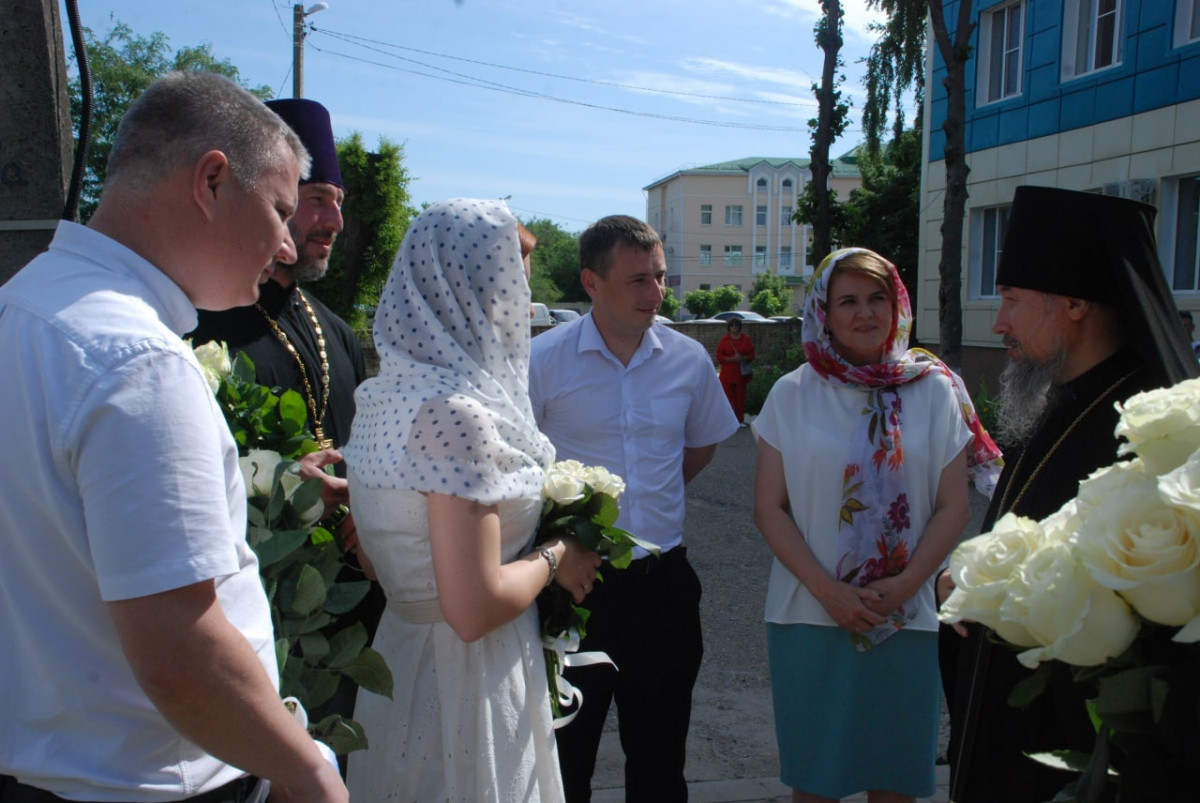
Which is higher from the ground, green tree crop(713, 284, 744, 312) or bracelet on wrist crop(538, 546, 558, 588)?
bracelet on wrist crop(538, 546, 558, 588)

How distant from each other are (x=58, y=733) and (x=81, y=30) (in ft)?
7.24

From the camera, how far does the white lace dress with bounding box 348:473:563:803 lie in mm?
2088

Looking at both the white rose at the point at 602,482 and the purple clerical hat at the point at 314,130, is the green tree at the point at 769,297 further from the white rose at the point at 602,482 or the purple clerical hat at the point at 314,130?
the white rose at the point at 602,482

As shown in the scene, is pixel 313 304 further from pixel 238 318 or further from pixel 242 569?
pixel 242 569

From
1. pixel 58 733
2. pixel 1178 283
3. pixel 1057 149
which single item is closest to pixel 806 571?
pixel 58 733

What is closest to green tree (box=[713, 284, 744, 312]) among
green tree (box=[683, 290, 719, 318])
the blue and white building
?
green tree (box=[683, 290, 719, 318])

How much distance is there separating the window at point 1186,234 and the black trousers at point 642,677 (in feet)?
39.4

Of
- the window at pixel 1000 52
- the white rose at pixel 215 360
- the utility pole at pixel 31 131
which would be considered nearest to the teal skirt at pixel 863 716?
the white rose at pixel 215 360

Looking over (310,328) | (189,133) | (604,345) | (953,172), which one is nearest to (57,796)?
(189,133)

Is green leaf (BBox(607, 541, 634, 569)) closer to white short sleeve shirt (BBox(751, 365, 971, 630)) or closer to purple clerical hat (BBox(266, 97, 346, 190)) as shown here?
white short sleeve shirt (BBox(751, 365, 971, 630))

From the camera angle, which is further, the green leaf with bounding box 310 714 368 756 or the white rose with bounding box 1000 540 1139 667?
the green leaf with bounding box 310 714 368 756

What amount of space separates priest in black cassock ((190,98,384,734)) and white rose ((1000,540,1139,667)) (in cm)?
189

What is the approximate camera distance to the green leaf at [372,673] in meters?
2.00

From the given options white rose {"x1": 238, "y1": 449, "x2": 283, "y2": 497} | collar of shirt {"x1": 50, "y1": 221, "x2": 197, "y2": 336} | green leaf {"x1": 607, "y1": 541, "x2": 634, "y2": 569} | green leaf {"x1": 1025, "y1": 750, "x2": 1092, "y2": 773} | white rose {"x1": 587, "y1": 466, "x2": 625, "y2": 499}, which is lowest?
green leaf {"x1": 607, "y1": 541, "x2": 634, "y2": 569}
